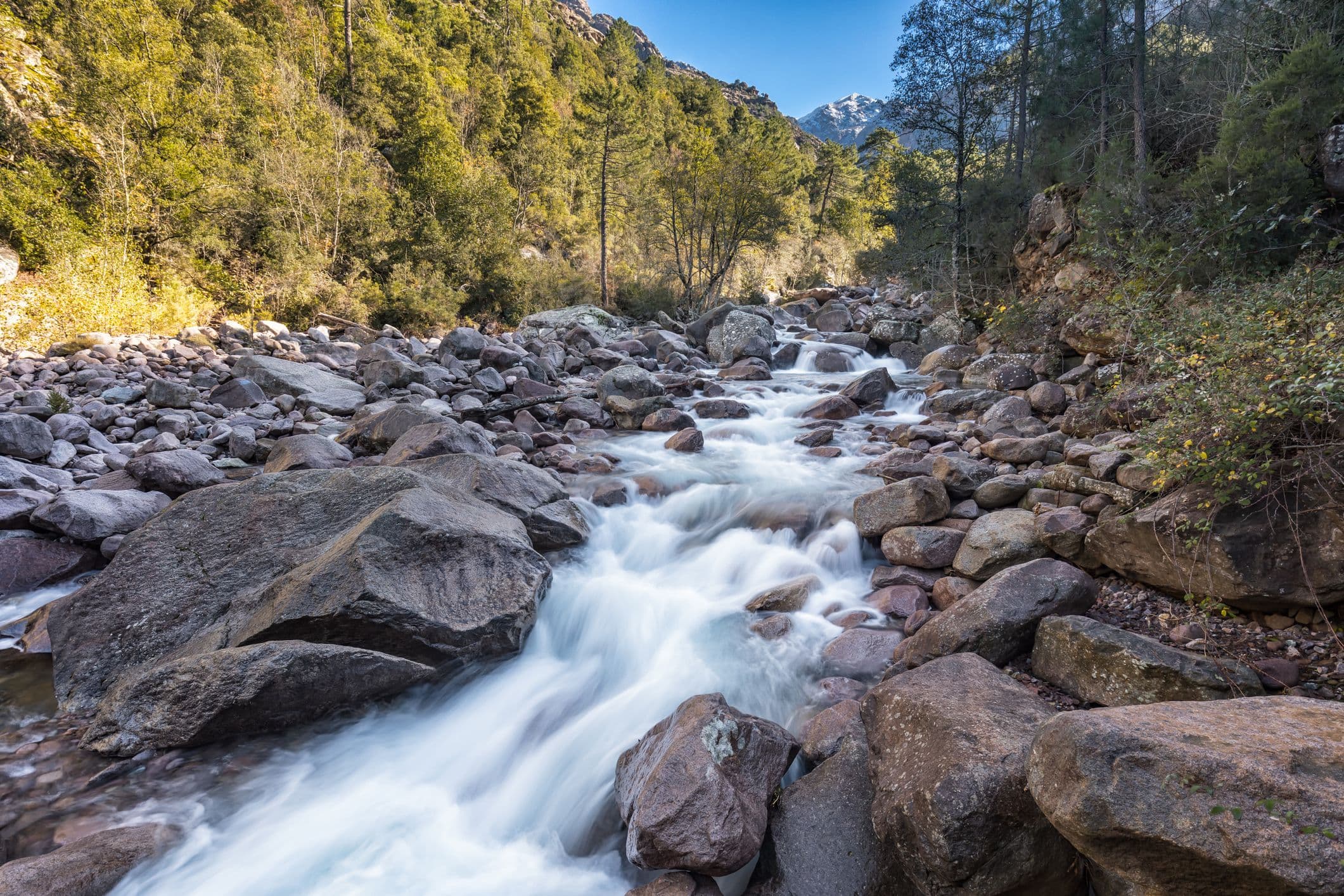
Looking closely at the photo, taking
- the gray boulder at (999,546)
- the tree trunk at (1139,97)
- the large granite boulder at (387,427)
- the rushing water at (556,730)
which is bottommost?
the rushing water at (556,730)

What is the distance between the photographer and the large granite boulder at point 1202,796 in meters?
1.74

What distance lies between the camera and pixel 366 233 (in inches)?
734

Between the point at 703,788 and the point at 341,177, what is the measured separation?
843 inches

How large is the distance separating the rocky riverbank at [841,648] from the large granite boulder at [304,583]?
2 cm

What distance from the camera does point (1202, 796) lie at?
6.23ft

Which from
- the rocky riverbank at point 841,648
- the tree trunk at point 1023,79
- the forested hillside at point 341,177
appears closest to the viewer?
the rocky riverbank at point 841,648

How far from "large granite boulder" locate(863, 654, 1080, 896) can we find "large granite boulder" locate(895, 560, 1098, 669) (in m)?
0.68

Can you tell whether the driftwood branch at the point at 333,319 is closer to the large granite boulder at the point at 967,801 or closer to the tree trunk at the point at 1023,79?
the large granite boulder at the point at 967,801

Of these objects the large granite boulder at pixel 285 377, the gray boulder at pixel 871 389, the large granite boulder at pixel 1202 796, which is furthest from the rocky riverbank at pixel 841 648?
the gray boulder at pixel 871 389

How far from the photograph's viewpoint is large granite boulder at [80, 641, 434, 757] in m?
3.39

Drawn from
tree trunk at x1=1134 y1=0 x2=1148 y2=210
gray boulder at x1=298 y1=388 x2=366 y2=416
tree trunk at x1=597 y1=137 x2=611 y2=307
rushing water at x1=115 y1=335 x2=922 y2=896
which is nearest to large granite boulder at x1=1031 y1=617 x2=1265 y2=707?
rushing water at x1=115 y1=335 x2=922 y2=896

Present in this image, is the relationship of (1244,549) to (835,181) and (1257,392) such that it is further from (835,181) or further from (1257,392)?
(835,181)

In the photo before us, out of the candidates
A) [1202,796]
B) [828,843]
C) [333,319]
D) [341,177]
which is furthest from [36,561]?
[341,177]

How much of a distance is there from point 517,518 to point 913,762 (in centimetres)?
389
